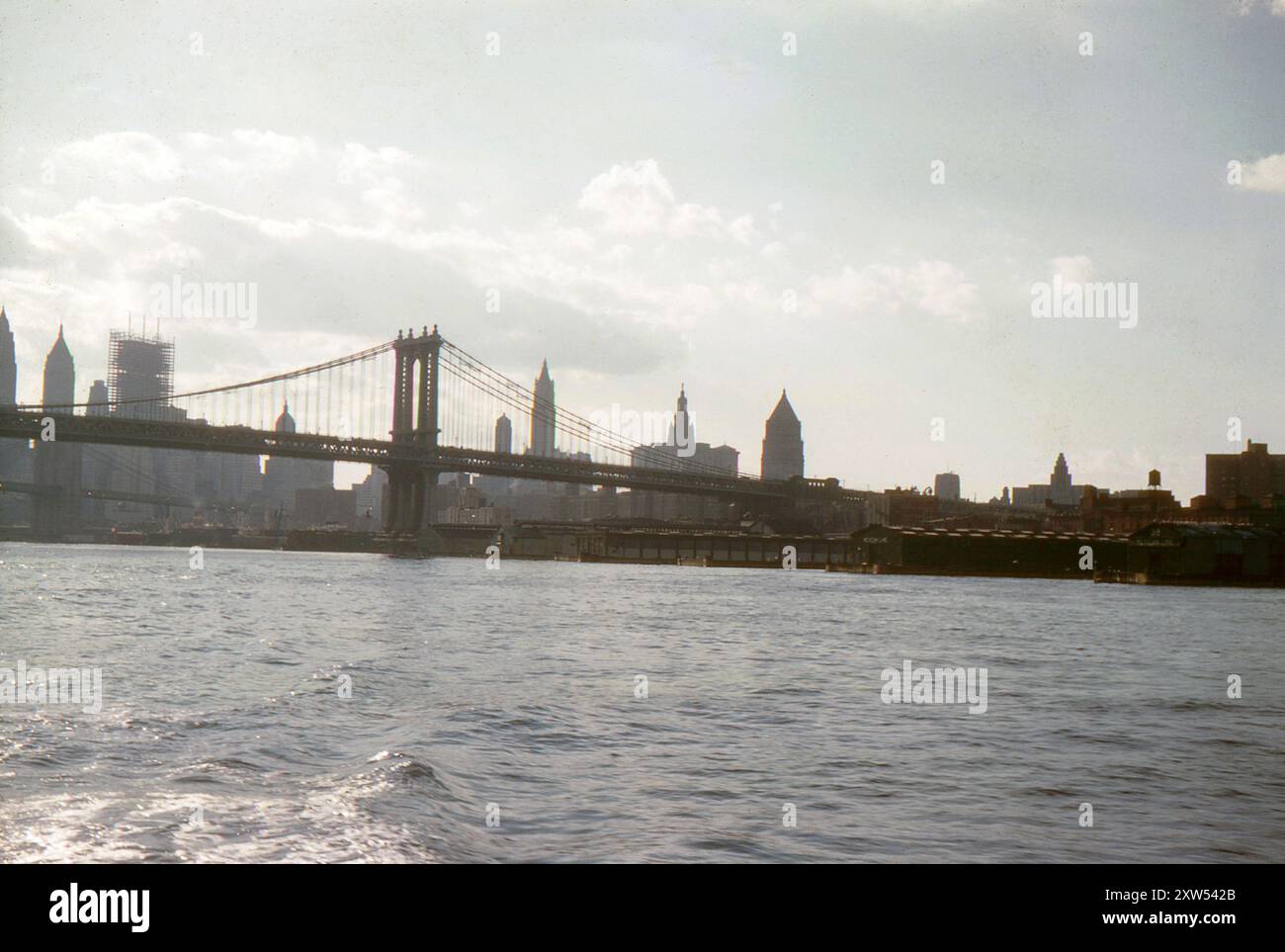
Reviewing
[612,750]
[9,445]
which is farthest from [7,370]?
[612,750]

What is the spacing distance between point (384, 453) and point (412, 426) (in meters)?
11.1

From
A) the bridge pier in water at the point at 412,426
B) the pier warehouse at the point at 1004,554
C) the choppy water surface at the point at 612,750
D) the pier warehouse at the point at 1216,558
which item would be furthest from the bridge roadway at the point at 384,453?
the choppy water surface at the point at 612,750

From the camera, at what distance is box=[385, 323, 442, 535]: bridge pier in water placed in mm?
115875

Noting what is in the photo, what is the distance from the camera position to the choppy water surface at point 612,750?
10.0m

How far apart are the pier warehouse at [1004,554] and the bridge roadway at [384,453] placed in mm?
23406

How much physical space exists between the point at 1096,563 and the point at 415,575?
73195 millimetres

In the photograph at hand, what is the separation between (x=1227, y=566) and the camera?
108 metres

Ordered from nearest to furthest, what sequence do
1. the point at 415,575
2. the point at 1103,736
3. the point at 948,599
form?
1. the point at 1103,736
2. the point at 948,599
3. the point at 415,575

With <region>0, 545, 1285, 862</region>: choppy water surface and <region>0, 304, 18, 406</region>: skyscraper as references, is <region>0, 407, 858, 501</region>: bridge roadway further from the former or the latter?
<region>0, 545, 1285, 862</region>: choppy water surface

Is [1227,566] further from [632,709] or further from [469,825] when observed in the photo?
[469,825]

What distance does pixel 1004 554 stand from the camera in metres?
119

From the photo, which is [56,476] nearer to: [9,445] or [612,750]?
[9,445]

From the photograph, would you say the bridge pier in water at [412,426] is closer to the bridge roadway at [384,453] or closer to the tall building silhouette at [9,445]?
the bridge roadway at [384,453]
